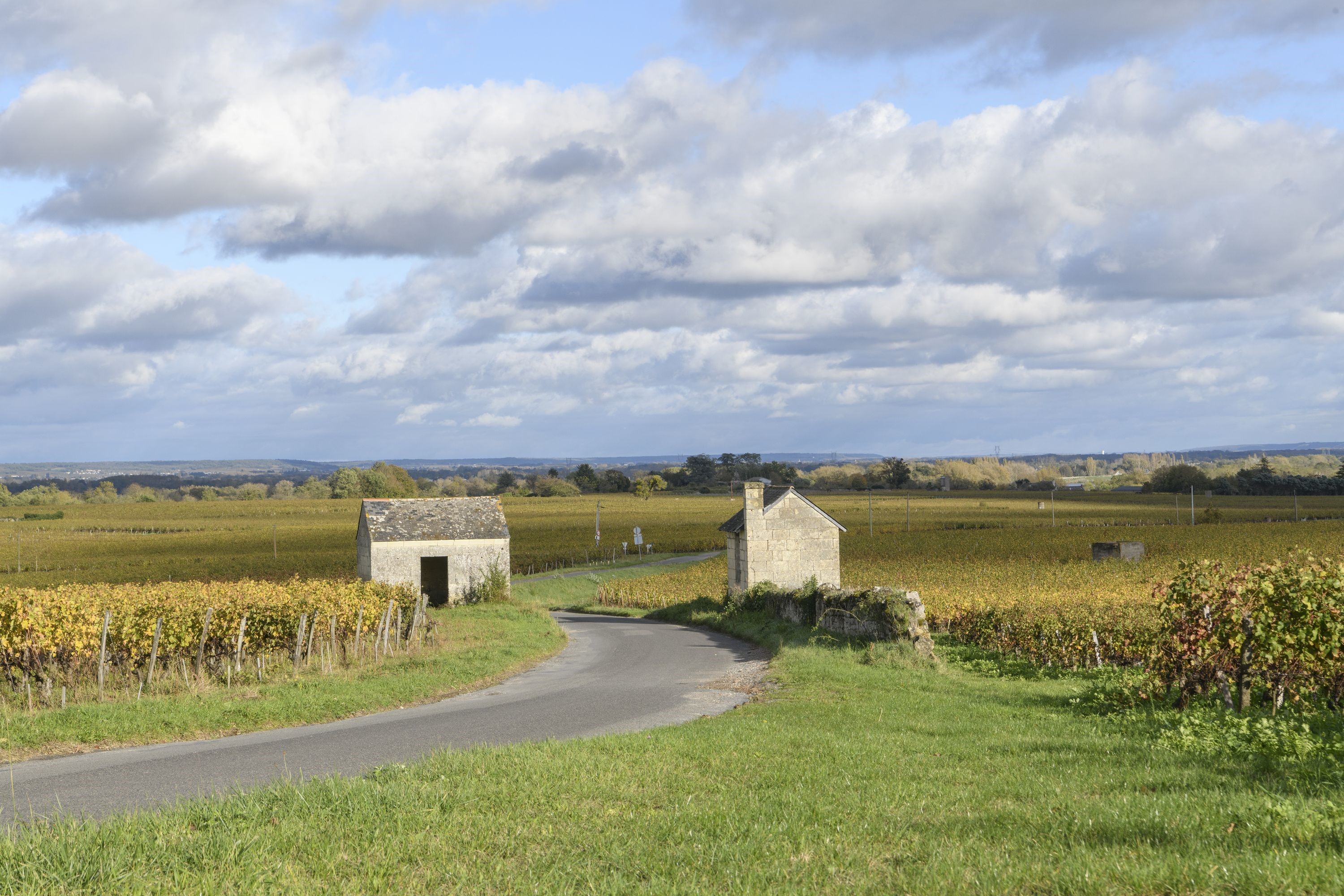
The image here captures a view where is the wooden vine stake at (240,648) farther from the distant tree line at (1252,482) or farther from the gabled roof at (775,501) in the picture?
the distant tree line at (1252,482)

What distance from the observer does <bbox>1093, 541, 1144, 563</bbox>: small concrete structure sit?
2068 inches

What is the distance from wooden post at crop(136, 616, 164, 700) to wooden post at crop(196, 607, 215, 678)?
0.74m

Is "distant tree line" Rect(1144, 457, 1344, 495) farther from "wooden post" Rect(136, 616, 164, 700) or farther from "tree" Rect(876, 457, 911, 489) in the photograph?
"wooden post" Rect(136, 616, 164, 700)

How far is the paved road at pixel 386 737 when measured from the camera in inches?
439

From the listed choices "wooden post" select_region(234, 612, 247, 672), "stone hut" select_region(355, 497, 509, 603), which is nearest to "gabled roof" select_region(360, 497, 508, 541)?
"stone hut" select_region(355, 497, 509, 603)

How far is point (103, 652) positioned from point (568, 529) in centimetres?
7817

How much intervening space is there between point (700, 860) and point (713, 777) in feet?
9.51

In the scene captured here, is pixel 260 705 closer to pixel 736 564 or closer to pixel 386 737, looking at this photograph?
pixel 386 737

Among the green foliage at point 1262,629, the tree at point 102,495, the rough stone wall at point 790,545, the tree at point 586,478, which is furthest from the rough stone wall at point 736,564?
the tree at point 102,495

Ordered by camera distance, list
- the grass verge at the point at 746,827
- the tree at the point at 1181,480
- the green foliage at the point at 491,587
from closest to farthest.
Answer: the grass verge at the point at 746,827 < the green foliage at the point at 491,587 < the tree at the point at 1181,480

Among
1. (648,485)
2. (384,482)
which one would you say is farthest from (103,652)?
(384,482)

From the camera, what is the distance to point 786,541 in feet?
127

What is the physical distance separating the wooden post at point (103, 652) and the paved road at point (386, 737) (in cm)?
376

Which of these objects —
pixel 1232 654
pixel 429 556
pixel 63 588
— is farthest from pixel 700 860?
pixel 429 556
